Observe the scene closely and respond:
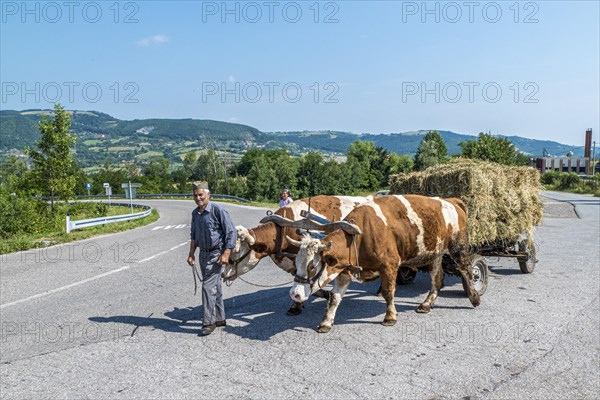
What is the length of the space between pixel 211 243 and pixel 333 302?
2126 millimetres

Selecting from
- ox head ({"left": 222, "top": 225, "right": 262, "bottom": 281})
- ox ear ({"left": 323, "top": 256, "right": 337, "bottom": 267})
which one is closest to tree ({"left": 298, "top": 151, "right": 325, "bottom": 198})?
ox head ({"left": 222, "top": 225, "right": 262, "bottom": 281})

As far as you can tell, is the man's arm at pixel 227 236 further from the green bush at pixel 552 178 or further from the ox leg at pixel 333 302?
the green bush at pixel 552 178

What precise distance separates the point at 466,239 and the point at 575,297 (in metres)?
2.76

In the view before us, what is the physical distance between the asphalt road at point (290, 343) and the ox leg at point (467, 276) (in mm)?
188

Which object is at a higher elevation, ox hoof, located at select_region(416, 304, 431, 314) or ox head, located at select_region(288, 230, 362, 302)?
ox head, located at select_region(288, 230, 362, 302)

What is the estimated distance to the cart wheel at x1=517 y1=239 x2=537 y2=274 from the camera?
36.0 ft

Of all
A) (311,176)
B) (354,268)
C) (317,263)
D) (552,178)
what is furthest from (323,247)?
(311,176)

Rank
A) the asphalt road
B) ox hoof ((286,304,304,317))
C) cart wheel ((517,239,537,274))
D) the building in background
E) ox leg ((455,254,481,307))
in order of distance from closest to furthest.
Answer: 1. the asphalt road
2. ox hoof ((286,304,304,317))
3. ox leg ((455,254,481,307))
4. cart wheel ((517,239,537,274))
5. the building in background

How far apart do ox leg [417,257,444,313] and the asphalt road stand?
0.52 feet

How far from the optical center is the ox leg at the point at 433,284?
812 centimetres

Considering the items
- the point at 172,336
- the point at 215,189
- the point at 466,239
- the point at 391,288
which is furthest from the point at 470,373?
the point at 215,189

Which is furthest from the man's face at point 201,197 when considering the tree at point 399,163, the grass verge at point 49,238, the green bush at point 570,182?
the tree at point 399,163

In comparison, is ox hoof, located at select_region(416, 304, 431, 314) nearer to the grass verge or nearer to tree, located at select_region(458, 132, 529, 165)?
the grass verge

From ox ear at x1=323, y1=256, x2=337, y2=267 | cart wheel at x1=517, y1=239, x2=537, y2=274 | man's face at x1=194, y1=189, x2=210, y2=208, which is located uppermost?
man's face at x1=194, y1=189, x2=210, y2=208
